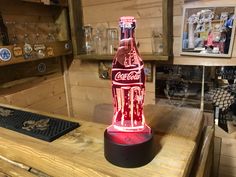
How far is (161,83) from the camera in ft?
5.06

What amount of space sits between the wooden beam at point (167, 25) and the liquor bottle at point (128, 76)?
0.84 meters

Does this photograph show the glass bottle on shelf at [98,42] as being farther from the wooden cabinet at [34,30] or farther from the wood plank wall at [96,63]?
the wooden cabinet at [34,30]

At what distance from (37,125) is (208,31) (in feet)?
3.42

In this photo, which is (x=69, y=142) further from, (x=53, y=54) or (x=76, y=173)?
(x=53, y=54)

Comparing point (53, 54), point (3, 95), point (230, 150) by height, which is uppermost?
point (53, 54)

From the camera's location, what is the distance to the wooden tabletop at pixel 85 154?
52 centimetres

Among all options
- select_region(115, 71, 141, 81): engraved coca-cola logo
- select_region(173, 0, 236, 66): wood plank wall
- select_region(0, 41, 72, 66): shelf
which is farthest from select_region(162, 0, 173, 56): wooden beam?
select_region(115, 71, 141, 81): engraved coca-cola logo

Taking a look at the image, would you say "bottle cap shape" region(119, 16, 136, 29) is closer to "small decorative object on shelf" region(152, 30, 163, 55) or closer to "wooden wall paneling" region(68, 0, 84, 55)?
"small decorative object on shelf" region(152, 30, 163, 55)

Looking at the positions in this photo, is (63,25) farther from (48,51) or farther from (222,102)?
(222,102)

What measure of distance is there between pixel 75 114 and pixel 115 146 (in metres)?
1.56

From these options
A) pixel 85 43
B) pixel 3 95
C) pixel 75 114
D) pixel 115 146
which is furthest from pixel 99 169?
pixel 75 114

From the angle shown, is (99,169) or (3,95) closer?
(99,169)

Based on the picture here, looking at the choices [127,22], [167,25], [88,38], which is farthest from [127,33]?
[88,38]

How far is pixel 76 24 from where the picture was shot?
167cm
